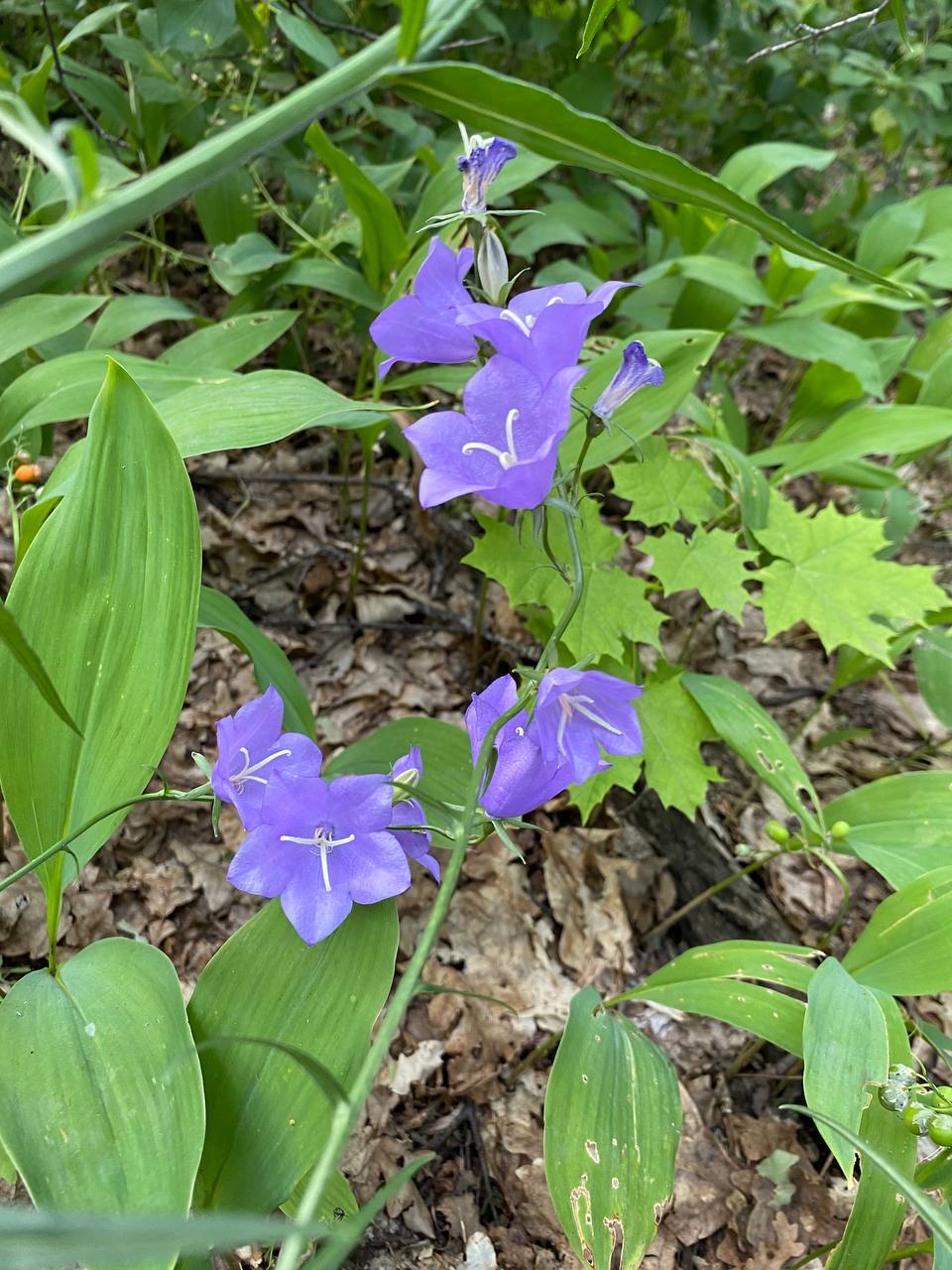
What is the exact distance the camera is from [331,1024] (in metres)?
0.89

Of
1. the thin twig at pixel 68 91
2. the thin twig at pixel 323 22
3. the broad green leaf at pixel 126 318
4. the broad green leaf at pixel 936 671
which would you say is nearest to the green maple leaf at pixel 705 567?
the broad green leaf at pixel 936 671

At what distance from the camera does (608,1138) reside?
3.44ft

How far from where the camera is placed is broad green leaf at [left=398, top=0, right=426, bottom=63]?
57 centimetres

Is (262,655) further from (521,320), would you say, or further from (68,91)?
(68,91)

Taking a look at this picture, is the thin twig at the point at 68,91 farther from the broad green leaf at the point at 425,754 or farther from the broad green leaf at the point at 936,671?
the broad green leaf at the point at 936,671

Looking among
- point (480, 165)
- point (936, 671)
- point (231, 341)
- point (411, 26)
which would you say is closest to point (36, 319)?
point (231, 341)

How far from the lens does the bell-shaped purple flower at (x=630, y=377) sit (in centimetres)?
95

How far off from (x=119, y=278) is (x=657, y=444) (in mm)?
1669

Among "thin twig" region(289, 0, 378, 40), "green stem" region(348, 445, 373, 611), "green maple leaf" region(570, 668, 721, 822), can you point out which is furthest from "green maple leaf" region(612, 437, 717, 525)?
"thin twig" region(289, 0, 378, 40)

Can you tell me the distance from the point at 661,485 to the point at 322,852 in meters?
1.02

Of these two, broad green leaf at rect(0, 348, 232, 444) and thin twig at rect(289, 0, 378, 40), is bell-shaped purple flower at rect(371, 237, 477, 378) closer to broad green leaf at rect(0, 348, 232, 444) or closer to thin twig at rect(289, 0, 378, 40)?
broad green leaf at rect(0, 348, 232, 444)

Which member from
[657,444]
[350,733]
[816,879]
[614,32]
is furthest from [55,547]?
[614,32]

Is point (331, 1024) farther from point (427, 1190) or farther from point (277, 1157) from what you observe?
point (427, 1190)

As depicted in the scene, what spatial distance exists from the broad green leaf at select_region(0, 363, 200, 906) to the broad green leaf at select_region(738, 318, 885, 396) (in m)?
1.64
